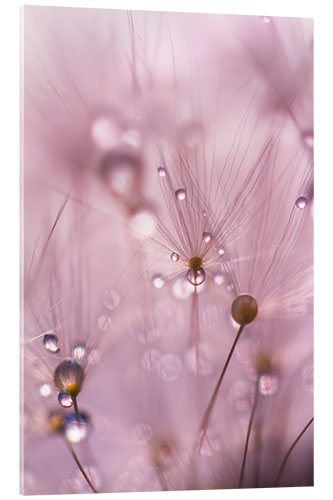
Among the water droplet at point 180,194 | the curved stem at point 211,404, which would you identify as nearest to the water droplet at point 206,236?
the water droplet at point 180,194

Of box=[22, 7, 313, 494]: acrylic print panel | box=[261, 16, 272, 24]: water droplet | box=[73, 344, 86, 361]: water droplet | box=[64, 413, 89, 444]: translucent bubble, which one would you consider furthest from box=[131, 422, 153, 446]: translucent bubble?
box=[261, 16, 272, 24]: water droplet

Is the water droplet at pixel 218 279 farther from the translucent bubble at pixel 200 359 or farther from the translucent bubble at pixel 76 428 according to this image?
the translucent bubble at pixel 76 428

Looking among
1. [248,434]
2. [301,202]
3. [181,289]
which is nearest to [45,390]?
[181,289]

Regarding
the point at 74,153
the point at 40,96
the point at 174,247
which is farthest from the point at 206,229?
the point at 40,96

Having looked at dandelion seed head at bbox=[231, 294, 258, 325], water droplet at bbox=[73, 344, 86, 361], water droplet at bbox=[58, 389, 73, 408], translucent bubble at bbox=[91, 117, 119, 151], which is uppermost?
translucent bubble at bbox=[91, 117, 119, 151]

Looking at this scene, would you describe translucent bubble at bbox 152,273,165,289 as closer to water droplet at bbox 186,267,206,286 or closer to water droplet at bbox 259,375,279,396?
water droplet at bbox 186,267,206,286

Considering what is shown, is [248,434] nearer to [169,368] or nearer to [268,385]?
[268,385]
